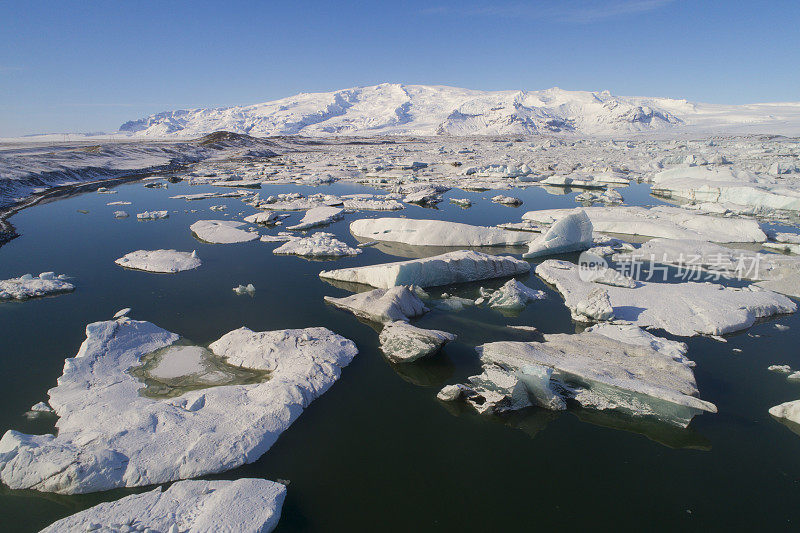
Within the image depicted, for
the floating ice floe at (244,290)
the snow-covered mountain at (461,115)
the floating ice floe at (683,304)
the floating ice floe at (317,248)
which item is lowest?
the floating ice floe at (683,304)

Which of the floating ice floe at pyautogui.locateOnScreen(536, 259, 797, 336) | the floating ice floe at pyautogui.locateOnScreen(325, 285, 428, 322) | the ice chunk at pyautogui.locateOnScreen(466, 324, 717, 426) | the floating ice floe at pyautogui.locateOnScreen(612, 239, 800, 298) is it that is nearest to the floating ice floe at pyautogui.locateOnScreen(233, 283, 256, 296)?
the floating ice floe at pyautogui.locateOnScreen(325, 285, 428, 322)

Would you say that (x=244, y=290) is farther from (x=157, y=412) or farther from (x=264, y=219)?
(x=264, y=219)

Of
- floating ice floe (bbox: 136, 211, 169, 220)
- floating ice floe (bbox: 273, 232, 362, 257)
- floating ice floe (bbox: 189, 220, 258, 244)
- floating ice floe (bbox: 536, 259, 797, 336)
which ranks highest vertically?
floating ice floe (bbox: 136, 211, 169, 220)

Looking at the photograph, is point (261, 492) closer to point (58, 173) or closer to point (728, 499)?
point (728, 499)

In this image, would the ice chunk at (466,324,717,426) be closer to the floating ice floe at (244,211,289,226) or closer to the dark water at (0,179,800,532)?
the dark water at (0,179,800,532)

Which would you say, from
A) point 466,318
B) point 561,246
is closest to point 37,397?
point 466,318

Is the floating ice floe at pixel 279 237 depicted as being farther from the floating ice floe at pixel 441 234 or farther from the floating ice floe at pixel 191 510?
the floating ice floe at pixel 191 510

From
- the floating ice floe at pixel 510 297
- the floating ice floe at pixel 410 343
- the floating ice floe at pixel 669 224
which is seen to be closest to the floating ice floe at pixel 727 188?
the floating ice floe at pixel 669 224
